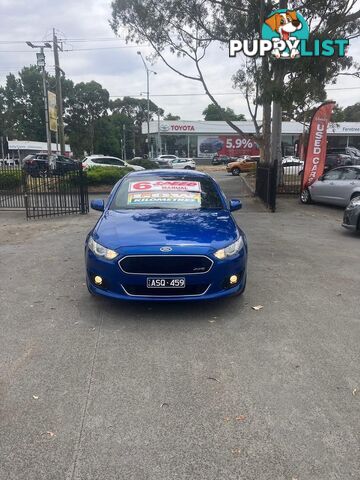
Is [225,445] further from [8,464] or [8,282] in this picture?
[8,282]

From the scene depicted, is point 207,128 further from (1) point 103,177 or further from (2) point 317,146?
(2) point 317,146

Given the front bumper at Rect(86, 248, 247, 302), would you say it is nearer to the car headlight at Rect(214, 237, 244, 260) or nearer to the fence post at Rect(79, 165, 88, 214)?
the car headlight at Rect(214, 237, 244, 260)

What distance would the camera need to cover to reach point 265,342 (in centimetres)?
426

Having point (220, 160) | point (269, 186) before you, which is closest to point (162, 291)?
point (269, 186)

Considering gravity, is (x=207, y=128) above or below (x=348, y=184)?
above

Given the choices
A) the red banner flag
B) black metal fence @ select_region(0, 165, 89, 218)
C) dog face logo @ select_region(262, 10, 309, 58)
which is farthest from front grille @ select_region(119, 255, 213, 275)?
the red banner flag

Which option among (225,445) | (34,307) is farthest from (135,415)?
(34,307)

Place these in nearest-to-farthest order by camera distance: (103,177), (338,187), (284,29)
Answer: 1. (338,187)
2. (284,29)
3. (103,177)

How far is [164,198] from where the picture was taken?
242 inches

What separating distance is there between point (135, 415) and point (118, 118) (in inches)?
3651

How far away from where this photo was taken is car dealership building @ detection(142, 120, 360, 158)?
55.3 meters

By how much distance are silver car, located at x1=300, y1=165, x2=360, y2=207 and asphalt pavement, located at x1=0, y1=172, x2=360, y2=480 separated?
8.37 meters

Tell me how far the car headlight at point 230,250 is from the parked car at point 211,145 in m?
53.9

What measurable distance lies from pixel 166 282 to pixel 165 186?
2.19 metres
